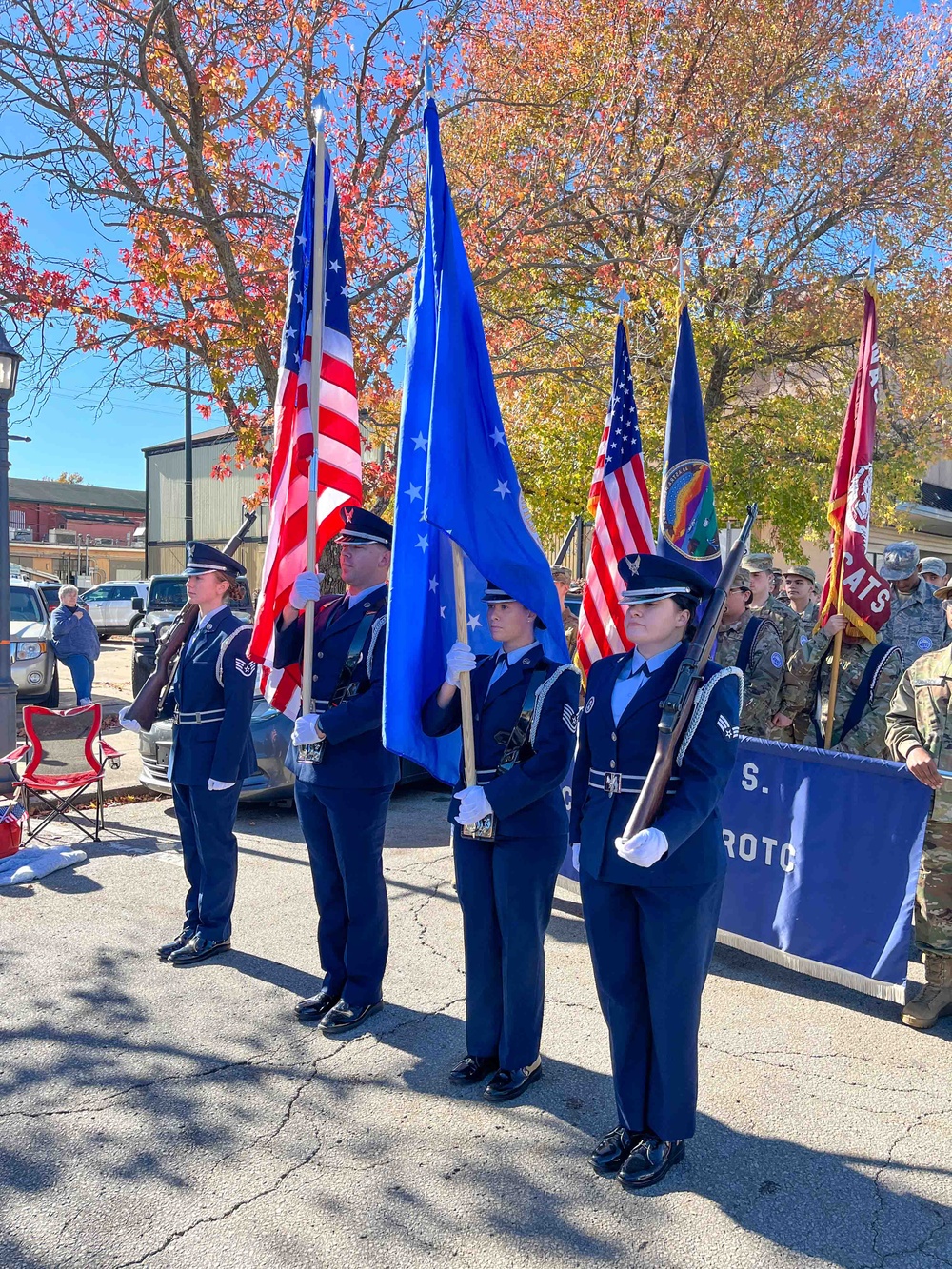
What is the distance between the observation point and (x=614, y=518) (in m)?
6.01

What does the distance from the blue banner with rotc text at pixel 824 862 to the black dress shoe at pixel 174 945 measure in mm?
2790

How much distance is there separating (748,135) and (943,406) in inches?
242

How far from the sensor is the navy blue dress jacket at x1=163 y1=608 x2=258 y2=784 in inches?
198

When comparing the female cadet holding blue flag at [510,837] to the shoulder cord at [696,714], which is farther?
the female cadet holding blue flag at [510,837]

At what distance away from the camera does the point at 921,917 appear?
436cm

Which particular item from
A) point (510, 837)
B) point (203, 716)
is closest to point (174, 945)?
point (203, 716)

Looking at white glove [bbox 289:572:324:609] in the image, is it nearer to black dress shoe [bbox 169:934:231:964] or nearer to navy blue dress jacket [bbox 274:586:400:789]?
navy blue dress jacket [bbox 274:586:400:789]

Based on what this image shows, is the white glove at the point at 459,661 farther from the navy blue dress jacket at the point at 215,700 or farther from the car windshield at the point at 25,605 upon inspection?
the car windshield at the point at 25,605

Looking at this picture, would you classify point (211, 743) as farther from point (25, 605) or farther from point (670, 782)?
point (25, 605)

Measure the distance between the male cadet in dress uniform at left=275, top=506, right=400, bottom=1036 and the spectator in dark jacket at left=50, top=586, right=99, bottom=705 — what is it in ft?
31.9

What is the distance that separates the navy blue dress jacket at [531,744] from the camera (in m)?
3.57

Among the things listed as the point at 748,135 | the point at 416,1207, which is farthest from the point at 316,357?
the point at 748,135

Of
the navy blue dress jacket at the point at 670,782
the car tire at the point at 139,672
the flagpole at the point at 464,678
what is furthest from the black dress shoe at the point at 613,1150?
the car tire at the point at 139,672

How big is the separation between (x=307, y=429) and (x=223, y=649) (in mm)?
1267
